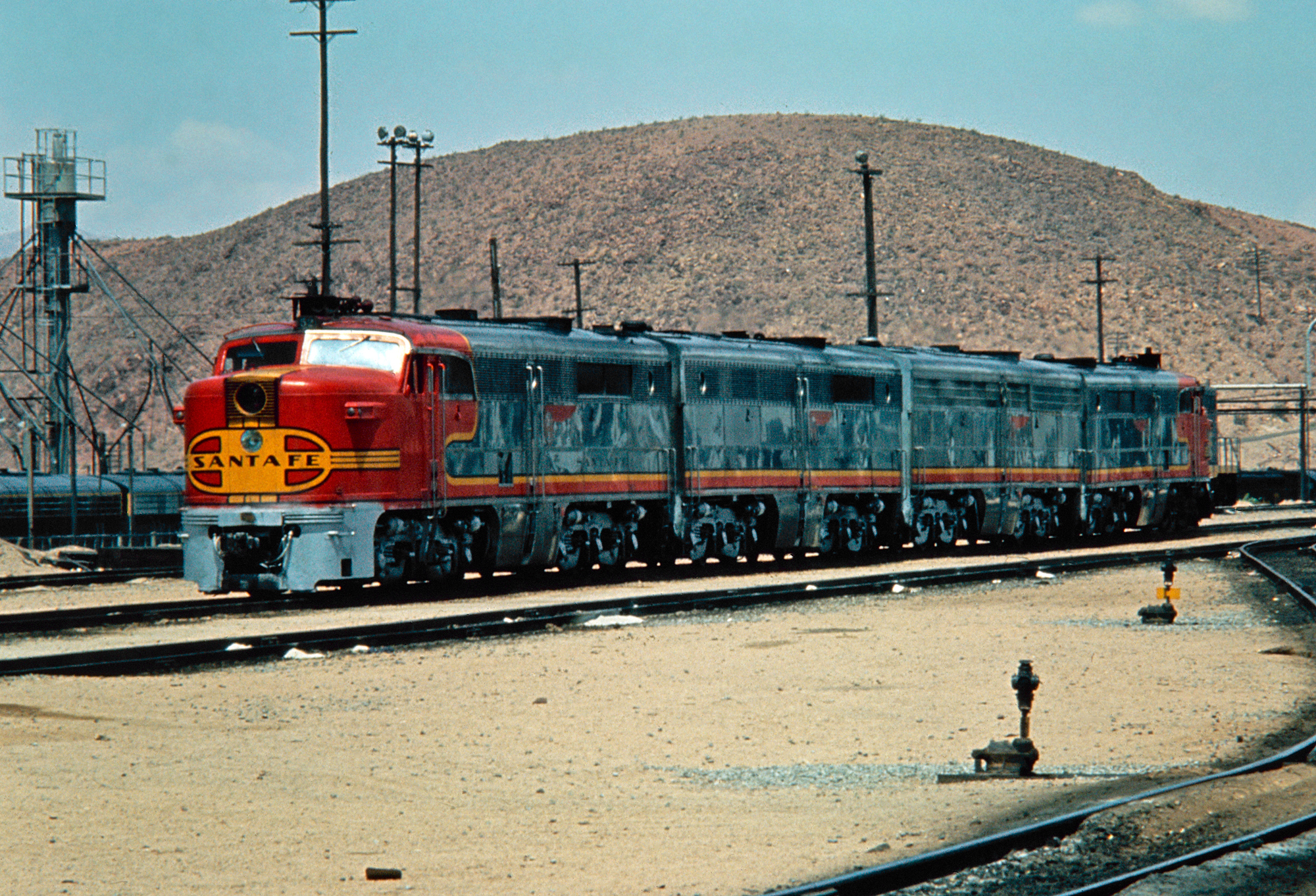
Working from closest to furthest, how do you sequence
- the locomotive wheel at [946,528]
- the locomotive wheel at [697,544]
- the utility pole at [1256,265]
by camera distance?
the locomotive wheel at [697,544], the locomotive wheel at [946,528], the utility pole at [1256,265]

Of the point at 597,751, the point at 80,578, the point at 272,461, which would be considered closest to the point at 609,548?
the point at 272,461

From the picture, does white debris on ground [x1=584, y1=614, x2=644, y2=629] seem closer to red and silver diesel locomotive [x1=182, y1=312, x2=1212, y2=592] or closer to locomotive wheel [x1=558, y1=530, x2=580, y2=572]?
red and silver diesel locomotive [x1=182, y1=312, x2=1212, y2=592]

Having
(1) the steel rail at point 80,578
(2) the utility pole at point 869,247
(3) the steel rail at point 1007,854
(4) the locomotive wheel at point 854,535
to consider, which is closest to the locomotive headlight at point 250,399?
(1) the steel rail at point 80,578

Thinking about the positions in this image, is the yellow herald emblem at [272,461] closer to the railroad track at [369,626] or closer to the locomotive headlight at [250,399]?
the locomotive headlight at [250,399]

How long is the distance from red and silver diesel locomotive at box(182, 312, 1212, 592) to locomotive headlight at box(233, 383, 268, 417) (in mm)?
32

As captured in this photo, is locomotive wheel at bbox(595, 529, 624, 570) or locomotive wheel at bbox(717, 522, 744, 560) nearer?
locomotive wheel at bbox(595, 529, 624, 570)

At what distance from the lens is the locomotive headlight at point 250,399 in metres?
23.8

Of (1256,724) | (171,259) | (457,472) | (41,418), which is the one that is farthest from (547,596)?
(171,259)

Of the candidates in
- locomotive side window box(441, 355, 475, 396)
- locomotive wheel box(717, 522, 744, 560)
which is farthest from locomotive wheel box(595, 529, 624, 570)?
locomotive side window box(441, 355, 475, 396)

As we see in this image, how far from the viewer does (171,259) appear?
17612 centimetres

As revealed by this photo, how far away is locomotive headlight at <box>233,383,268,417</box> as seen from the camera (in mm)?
23812

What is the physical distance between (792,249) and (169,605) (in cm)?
13216

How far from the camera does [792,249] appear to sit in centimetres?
15325

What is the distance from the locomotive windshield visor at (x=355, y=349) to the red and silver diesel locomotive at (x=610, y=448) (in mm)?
29
